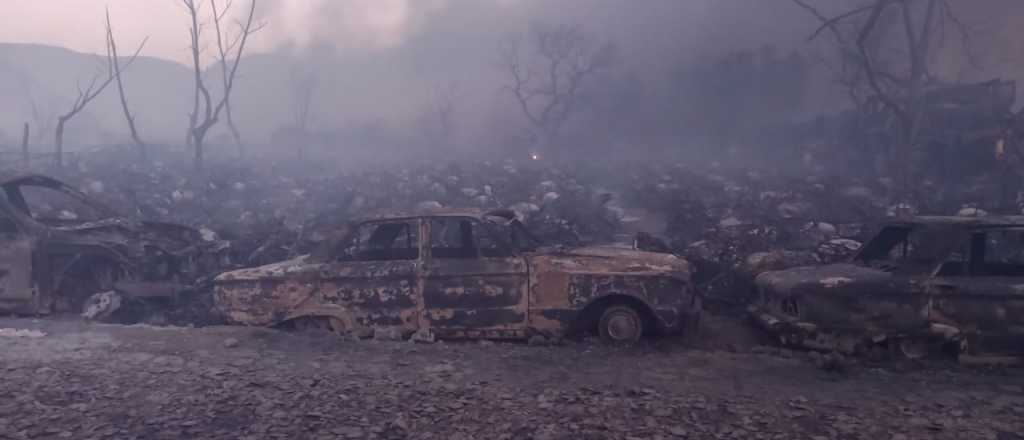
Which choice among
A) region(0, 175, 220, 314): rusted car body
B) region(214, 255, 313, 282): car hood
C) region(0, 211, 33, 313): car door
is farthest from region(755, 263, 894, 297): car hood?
region(0, 211, 33, 313): car door

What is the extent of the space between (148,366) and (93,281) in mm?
3209

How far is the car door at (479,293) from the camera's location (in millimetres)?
5938

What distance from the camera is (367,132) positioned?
52156 millimetres

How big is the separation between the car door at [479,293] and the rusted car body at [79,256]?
355 cm

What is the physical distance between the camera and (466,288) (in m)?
6.00

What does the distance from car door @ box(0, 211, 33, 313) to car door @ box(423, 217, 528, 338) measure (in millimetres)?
4373

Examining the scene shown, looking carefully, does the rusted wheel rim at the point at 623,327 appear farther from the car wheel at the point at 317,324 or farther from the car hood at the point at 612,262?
the car wheel at the point at 317,324

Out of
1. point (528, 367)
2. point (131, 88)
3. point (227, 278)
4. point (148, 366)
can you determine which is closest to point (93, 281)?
point (227, 278)

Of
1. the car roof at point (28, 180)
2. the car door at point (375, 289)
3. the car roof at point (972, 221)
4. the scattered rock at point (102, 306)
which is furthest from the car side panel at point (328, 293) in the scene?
the car roof at point (972, 221)

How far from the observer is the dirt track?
4.03 meters

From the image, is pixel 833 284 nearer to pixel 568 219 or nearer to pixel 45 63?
pixel 568 219

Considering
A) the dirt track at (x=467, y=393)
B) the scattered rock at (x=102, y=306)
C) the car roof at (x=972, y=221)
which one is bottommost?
the dirt track at (x=467, y=393)

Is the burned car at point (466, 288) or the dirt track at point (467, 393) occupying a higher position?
the burned car at point (466, 288)

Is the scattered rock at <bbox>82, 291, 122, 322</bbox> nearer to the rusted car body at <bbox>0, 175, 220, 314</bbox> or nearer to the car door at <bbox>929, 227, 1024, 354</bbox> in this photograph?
the rusted car body at <bbox>0, 175, 220, 314</bbox>
